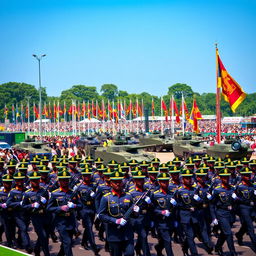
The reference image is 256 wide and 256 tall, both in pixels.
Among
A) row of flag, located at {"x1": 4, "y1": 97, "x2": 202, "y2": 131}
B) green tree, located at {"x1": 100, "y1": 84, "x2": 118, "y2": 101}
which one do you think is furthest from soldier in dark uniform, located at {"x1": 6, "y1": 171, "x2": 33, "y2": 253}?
green tree, located at {"x1": 100, "y1": 84, "x2": 118, "y2": 101}

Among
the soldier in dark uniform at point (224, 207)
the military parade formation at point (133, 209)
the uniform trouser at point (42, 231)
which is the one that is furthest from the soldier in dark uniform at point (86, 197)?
the soldier in dark uniform at point (224, 207)

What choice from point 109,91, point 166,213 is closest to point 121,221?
point 166,213

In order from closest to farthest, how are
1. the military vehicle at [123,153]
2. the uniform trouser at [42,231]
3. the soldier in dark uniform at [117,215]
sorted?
the soldier in dark uniform at [117,215] → the uniform trouser at [42,231] → the military vehicle at [123,153]

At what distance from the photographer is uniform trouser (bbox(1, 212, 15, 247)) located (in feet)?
33.7

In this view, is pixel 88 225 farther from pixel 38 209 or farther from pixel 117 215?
pixel 117 215

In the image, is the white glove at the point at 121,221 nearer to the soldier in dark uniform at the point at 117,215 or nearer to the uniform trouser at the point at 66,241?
the soldier in dark uniform at the point at 117,215

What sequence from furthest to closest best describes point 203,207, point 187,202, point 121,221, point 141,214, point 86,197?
point 86,197 → point 203,207 → point 187,202 → point 141,214 → point 121,221

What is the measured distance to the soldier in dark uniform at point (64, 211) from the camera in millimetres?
8445

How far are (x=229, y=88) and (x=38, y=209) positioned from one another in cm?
1940

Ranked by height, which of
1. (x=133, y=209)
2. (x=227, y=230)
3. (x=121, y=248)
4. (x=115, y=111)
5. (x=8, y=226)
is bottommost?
(x=8, y=226)

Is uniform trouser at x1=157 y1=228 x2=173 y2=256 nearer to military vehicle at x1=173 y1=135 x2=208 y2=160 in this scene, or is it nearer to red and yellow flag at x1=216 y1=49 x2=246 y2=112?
red and yellow flag at x1=216 y1=49 x2=246 y2=112

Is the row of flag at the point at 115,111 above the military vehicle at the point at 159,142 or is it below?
above

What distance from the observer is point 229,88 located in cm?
2644

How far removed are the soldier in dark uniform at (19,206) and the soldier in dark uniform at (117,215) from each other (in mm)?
2772
